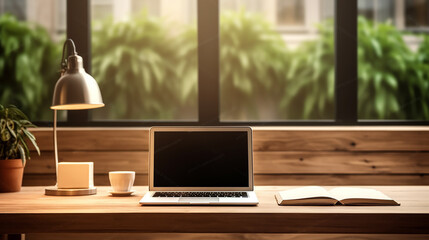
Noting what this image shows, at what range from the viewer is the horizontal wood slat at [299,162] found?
9.15ft

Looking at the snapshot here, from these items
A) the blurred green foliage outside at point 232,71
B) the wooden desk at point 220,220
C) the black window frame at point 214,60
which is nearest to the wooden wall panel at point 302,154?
the black window frame at point 214,60

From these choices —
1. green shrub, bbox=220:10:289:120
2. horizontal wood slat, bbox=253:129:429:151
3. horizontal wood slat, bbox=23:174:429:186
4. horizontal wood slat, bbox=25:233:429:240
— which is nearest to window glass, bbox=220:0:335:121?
green shrub, bbox=220:10:289:120

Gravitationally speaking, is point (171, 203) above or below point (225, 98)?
below

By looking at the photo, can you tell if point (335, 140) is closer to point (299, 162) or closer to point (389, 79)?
point (299, 162)

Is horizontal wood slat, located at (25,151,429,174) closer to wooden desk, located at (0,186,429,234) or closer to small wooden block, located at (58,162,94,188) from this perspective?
small wooden block, located at (58,162,94,188)

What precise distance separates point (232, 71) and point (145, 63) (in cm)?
61

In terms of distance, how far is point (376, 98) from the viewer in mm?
3330

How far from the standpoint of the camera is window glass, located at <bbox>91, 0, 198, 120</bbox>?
11.0 feet

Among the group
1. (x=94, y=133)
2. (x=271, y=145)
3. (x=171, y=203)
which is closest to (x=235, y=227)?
(x=171, y=203)

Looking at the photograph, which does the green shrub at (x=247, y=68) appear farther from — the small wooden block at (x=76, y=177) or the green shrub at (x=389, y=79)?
the small wooden block at (x=76, y=177)

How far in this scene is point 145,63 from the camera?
343 centimetres

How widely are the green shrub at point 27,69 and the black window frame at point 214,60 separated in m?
0.31

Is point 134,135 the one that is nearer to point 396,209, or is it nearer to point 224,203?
point 224,203

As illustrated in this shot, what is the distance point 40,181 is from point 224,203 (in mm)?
1594
